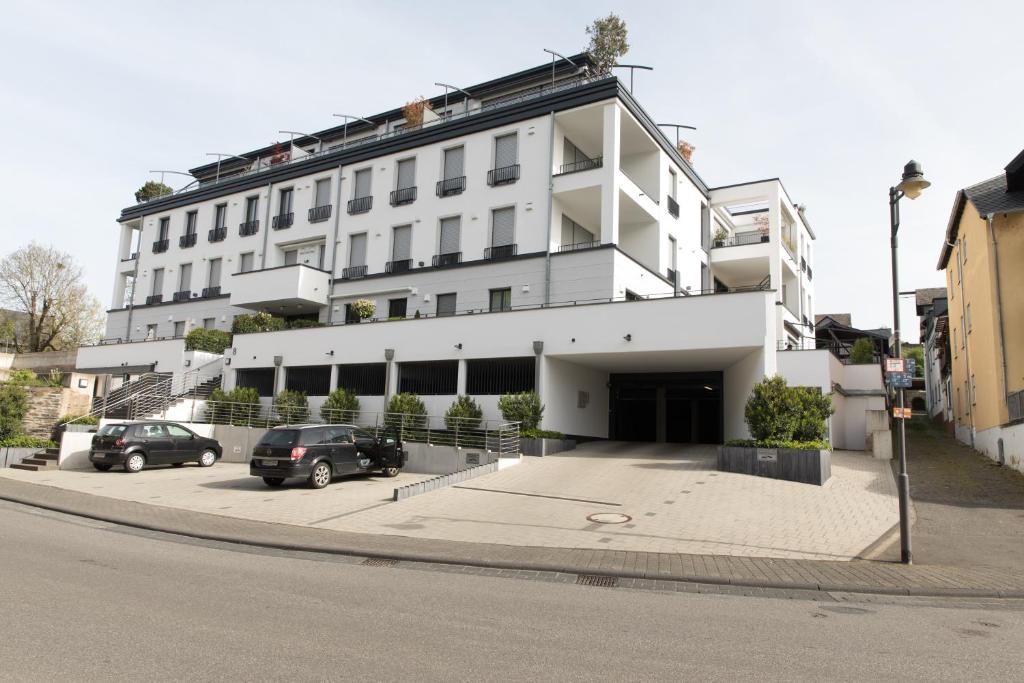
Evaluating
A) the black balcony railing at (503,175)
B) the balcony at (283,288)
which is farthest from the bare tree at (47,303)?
the black balcony railing at (503,175)

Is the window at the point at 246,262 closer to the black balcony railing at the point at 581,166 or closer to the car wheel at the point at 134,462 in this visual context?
the car wheel at the point at 134,462

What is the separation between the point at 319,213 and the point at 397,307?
7.58 meters

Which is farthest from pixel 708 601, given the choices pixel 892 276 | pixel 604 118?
pixel 604 118

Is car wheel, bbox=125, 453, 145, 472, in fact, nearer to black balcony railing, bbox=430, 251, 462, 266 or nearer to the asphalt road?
the asphalt road

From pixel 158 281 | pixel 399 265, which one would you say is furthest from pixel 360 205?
pixel 158 281

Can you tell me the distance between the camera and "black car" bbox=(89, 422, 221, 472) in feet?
63.9

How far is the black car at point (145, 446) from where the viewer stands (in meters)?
19.5

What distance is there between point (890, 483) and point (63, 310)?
53521mm

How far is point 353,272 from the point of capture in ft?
103

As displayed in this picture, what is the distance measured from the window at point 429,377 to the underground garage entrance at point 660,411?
660 cm

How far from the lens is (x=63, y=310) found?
158 feet

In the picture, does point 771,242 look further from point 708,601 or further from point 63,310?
point 63,310

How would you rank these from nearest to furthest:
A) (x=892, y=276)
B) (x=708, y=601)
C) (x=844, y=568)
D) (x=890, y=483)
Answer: (x=708, y=601)
(x=844, y=568)
(x=892, y=276)
(x=890, y=483)

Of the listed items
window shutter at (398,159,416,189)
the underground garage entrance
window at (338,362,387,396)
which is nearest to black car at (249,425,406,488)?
window at (338,362,387,396)
